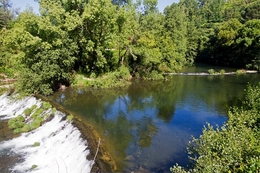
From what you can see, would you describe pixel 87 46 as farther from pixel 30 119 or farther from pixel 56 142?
pixel 56 142

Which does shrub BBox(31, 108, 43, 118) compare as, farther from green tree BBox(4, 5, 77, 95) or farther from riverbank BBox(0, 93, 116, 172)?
green tree BBox(4, 5, 77, 95)

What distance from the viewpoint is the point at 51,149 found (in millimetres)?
14430

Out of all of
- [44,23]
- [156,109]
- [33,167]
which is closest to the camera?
[33,167]

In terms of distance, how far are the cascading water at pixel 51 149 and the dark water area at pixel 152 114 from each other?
1.91 metres

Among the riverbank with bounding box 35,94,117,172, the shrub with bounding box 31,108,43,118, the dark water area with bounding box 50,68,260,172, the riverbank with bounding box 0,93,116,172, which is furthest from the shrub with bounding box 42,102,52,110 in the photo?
the riverbank with bounding box 35,94,117,172

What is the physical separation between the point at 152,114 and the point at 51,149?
9.28 m

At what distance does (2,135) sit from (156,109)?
13.1 metres

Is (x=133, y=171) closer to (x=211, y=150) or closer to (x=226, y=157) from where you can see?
(x=211, y=150)

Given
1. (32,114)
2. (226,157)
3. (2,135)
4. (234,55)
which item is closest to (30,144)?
(2,135)

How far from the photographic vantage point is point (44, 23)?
2477 centimetres

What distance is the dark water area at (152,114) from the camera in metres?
13.4

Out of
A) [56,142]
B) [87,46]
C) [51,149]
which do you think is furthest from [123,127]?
[87,46]

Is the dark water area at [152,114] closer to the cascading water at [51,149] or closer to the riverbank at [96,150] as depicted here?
the riverbank at [96,150]

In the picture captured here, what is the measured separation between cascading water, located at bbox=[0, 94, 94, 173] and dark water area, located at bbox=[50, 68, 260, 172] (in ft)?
6.27
